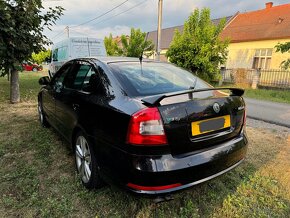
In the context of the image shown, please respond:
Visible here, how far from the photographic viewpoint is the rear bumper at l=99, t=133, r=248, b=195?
6.46 ft

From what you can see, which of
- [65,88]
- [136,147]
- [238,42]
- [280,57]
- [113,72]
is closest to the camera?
[136,147]

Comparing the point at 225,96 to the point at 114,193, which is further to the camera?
the point at 114,193

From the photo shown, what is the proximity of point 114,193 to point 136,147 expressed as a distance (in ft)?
3.32

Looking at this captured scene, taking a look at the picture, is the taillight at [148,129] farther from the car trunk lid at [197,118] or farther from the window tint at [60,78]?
the window tint at [60,78]

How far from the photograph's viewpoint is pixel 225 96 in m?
2.52

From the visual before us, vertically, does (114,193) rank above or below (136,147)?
below

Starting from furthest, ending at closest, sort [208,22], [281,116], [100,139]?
[208,22]
[281,116]
[100,139]

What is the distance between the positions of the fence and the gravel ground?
980 centimetres

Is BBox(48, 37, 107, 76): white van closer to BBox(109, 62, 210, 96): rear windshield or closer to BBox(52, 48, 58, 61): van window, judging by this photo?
BBox(52, 48, 58, 61): van window

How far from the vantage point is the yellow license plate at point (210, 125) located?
216cm

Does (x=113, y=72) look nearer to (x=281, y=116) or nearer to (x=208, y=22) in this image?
(x=281, y=116)

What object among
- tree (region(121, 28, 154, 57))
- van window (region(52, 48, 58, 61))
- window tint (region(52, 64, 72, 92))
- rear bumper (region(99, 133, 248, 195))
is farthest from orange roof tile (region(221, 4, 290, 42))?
rear bumper (region(99, 133, 248, 195))

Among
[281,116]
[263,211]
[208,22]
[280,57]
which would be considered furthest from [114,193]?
[280,57]

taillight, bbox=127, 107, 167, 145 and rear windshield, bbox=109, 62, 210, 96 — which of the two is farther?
rear windshield, bbox=109, 62, 210, 96
